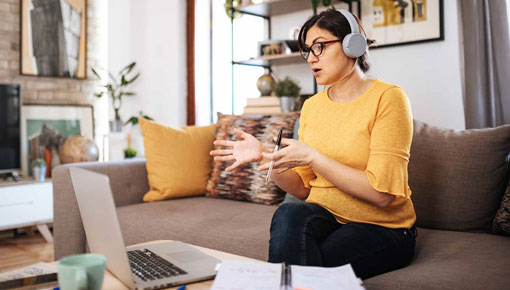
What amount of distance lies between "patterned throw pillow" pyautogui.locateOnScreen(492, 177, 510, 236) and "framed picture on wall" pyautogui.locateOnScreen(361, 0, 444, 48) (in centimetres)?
123

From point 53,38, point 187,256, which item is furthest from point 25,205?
point 187,256

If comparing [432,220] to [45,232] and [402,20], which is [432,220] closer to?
[402,20]

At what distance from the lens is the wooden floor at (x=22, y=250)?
9.42 feet

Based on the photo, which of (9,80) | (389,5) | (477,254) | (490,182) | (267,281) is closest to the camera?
(267,281)

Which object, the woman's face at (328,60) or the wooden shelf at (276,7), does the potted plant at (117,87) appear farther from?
the woman's face at (328,60)

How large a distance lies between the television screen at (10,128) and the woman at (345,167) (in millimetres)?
2782

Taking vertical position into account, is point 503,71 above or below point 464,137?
above

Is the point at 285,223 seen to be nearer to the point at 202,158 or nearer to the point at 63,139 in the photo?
the point at 202,158

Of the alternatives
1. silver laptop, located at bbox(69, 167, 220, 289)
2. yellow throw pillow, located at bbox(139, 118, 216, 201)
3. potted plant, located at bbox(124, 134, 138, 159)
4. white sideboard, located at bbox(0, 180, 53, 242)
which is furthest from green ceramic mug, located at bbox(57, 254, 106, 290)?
potted plant, located at bbox(124, 134, 138, 159)

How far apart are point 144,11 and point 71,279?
4019mm

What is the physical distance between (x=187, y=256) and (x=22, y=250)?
245 centimetres

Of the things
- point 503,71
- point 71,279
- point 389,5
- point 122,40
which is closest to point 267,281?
point 71,279

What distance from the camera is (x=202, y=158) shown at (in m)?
2.51

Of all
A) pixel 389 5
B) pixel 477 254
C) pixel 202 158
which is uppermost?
pixel 389 5
